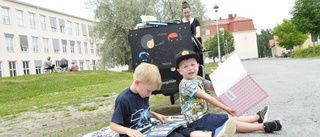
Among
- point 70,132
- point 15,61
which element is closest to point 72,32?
point 15,61

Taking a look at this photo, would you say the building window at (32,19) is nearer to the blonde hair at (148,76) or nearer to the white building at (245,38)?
the blonde hair at (148,76)

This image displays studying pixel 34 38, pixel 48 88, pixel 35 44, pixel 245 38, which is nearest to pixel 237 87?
pixel 48 88

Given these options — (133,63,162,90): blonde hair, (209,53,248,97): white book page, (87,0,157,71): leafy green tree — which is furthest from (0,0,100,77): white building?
(133,63,162,90): blonde hair

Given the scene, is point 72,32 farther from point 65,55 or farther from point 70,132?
point 70,132

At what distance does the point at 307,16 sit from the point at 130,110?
32.9 m

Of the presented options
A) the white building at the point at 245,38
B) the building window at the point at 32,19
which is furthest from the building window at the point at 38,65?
the white building at the point at 245,38

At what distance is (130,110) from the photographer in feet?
8.82

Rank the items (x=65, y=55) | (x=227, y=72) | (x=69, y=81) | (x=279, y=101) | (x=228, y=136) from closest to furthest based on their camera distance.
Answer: (x=228, y=136), (x=227, y=72), (x=279, y=101), (x=69, y=81), (x=65, y=55)

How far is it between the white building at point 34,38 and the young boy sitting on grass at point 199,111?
27484 mm

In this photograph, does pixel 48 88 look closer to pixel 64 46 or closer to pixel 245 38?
pixel 64 46

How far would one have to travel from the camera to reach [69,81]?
17.6m

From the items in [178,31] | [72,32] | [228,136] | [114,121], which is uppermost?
[72,32]

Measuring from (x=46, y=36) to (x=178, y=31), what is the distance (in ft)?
121

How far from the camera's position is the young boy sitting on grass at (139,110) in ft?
8.39
